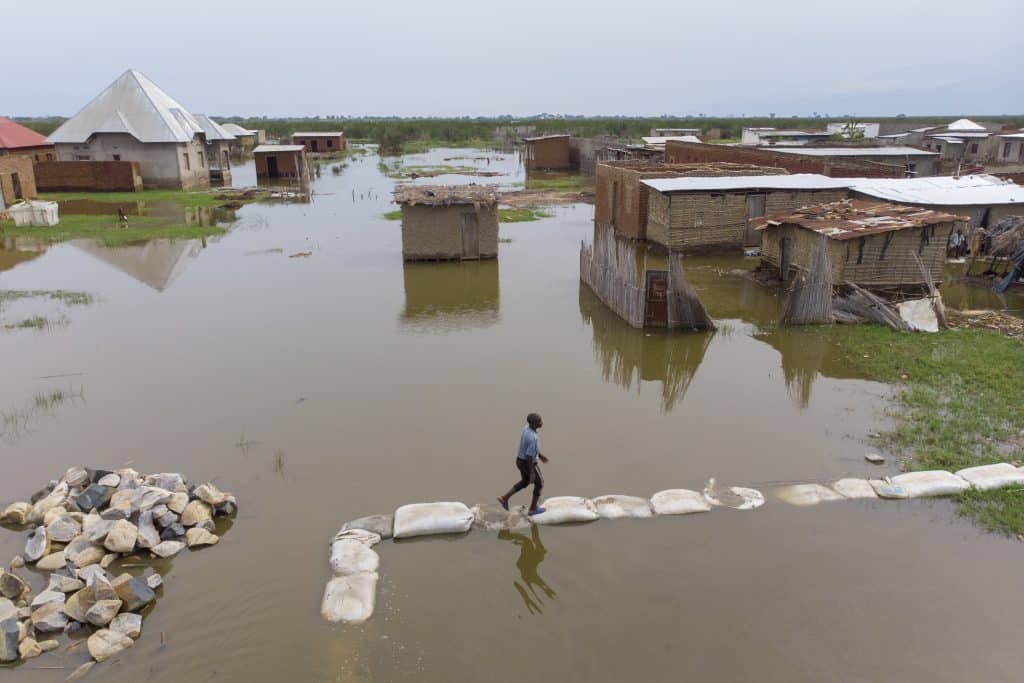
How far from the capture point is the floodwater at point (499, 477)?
5465 mm

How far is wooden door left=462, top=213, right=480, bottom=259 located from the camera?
18453mm

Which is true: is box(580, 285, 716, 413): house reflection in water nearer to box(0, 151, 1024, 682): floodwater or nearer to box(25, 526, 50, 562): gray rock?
box(0, 151, 1024, 682): floodwater

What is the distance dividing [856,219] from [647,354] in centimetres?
670

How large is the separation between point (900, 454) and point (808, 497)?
1.80m

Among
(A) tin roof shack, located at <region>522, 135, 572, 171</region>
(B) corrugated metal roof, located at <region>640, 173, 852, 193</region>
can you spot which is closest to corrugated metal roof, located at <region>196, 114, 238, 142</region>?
(A) tin roof shack, located at <region>522, 135, 572, 171</region>

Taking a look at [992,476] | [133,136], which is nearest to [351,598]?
[992,476]

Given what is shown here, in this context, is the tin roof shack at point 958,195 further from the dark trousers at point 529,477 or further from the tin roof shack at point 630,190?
the dark trousers at point 529,477

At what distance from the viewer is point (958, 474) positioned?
7.67 meters

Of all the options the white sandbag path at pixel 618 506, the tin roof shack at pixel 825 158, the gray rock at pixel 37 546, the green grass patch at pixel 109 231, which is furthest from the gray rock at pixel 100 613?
the tin roof shack at pixel 825 158

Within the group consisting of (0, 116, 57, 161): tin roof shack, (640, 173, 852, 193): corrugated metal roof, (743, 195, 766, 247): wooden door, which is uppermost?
(0, 116, 57, 161): tin roof shack

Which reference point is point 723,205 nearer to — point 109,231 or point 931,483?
point 931,483

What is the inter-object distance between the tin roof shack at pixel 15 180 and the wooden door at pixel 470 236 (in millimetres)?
18885

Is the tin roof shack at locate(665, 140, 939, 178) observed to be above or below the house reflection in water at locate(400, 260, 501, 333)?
above

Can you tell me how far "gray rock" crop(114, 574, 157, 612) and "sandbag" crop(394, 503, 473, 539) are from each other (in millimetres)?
2223
